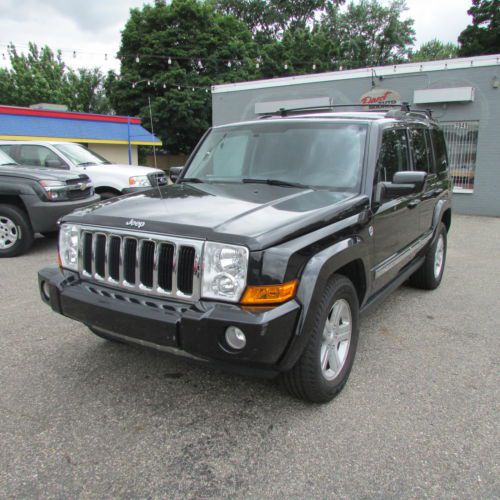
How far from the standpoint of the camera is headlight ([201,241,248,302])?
7.68 ft

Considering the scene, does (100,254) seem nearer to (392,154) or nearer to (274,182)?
(274,182)

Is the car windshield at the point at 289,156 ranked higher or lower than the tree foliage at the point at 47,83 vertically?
lower

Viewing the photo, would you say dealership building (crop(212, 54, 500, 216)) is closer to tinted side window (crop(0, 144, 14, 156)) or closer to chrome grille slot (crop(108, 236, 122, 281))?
tinted side window (crop(0, 144, 14, 156))

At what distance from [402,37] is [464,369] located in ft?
136

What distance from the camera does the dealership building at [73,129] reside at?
2061cm

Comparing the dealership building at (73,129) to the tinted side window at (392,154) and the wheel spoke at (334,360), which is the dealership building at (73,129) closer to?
the tinted side window at (392,154)

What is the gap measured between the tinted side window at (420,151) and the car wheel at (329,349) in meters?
2.04

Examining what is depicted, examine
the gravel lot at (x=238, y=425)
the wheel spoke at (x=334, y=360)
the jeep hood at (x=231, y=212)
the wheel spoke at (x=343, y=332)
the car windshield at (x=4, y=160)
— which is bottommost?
the gravel lot at (x=238, y=425)

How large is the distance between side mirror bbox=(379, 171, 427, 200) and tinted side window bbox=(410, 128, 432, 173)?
1127mm

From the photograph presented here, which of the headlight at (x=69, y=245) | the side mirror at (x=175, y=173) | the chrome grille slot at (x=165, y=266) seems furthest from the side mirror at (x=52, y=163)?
the chrome grille slot at (x=165, y=266)

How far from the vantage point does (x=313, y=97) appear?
1497cm

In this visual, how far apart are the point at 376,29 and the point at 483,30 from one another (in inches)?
364

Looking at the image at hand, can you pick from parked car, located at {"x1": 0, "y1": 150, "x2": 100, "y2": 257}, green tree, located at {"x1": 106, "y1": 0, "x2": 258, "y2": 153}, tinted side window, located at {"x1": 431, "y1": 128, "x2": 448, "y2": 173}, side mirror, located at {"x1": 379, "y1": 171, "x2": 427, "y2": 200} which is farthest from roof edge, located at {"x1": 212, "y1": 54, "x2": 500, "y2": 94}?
green tree, located at {"x1": 106, "y1": 0, "x2": 258, "y2": 153}

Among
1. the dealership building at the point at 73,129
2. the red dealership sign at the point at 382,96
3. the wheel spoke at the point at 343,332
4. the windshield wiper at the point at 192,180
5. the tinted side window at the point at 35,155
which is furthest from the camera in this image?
the dealership building at the point at 73,129
